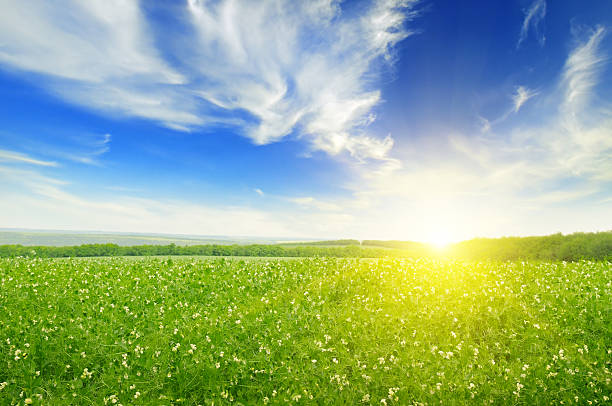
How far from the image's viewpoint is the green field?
7797mm

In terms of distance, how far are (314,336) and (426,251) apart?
1788 cm

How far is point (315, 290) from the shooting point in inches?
480

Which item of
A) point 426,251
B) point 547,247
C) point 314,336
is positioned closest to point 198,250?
point 426,251

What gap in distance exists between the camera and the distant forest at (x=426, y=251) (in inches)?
720

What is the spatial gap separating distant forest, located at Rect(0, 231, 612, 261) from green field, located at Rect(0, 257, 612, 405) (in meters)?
4.84

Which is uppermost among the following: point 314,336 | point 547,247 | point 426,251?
point 547,247

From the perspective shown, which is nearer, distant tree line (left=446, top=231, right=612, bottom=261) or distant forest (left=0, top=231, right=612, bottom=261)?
distant tree line (left=446, top=231, right=612, bottom=261)

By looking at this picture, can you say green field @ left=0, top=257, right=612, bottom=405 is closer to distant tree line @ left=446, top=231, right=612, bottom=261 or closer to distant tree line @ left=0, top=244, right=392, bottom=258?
distant tree line @ left=446, top=231, right=612, bottom=261

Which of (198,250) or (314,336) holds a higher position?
(198,250)

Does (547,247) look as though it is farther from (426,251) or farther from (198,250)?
(198,250)

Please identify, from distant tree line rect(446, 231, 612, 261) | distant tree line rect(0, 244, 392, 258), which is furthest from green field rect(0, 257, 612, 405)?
distant tree line rect(0, 244, 392, 258)

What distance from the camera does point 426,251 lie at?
1008 inches

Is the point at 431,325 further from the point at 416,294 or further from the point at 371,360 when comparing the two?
the point at 371,360

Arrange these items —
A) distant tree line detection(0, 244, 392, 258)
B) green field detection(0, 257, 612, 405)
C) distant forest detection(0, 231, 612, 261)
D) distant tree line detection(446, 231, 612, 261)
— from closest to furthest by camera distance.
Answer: green field detection(0, 257, 612, 405), distant tree line detection(446, 231, 612, 261), distant forest detection(0, 231, 612, 261), distant tree line detection(0, 244, 392, 258)
